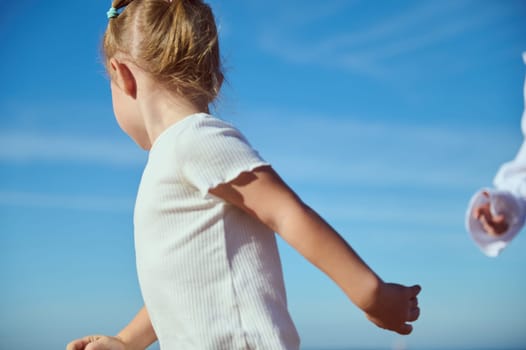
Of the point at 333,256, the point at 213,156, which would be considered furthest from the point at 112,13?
the point at 333,256

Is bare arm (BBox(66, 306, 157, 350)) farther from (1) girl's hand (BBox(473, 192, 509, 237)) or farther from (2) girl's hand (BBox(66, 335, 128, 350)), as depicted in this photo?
(1) girl's hand (BBox(473, 192, 509, 237))

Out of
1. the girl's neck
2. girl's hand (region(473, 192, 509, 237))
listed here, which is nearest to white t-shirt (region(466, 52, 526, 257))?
girl's hand (region(473, 192, 509, 237))

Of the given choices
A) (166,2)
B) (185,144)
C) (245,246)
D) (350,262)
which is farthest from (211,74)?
(350,262)

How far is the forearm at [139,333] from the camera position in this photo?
2.23 meters

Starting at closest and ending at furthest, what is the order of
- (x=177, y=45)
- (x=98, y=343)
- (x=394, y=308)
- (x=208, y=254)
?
(x=394, y=308), (x=208, y=254), (x=177, y=45), (x=98, y=343)

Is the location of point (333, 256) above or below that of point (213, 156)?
below

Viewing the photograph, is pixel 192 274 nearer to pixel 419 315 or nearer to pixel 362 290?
pixel 362 290

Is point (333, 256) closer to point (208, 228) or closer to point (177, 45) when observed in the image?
point (208, 228)

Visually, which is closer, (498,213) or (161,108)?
(498,213)

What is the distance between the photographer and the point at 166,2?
209cm

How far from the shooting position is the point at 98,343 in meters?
2.15

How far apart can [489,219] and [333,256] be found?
36cm

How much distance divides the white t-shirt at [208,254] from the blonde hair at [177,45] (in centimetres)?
19

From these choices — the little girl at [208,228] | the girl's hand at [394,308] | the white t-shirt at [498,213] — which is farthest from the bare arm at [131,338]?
the white t-shirt at [498,213]
